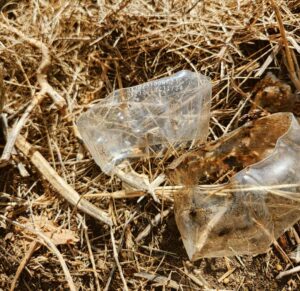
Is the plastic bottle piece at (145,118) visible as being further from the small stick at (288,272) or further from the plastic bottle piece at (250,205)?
the small stick at (288,272)

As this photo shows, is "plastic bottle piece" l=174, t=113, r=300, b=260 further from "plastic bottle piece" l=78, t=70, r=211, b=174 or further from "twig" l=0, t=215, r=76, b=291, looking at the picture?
"twig" l=0, t=215, r=76, b=291

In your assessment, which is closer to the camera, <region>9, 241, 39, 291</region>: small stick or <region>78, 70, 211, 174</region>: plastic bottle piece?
<region>9, 241, 39, 291</region>: small stick

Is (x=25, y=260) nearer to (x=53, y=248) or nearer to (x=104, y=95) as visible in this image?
(x=53, y=248)

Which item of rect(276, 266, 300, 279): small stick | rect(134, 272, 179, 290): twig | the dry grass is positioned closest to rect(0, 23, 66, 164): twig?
the dry grass

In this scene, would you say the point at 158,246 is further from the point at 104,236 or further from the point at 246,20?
the point at 246,20

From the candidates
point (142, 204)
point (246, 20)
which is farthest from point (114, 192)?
Answer: point (246, 20)

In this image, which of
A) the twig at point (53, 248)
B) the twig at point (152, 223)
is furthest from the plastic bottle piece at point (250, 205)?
the twig at point (53, 248)
